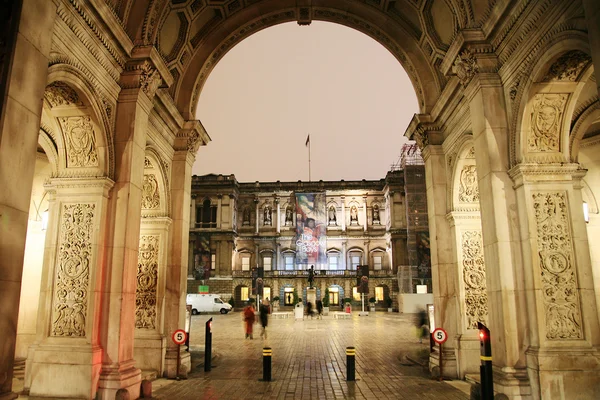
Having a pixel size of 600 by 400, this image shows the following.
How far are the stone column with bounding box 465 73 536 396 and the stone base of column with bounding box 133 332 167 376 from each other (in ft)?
25.4

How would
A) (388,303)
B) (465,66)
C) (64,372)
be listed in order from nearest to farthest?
1. (64,372)
2. (465,66)
3. (388,303)

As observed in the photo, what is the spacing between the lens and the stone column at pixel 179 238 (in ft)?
38.6

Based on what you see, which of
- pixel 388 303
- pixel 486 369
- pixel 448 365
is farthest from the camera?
pixel 388 303

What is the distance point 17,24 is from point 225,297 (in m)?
49.2

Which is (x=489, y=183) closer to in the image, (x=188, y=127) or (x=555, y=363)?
(x=555, y=363)

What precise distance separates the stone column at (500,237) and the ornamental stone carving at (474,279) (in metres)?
2.77

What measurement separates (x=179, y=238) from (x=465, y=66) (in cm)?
848

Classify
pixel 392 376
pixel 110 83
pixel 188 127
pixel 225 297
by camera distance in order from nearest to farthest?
pixel 110 83, pixel 392 376, pixel 188 127, pixel 225 297

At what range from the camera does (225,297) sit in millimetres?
52844

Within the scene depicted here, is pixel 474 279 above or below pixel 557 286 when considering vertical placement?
above

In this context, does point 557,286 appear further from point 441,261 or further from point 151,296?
point 151,296

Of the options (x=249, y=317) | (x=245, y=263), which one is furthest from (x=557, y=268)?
(x=245, y=263)

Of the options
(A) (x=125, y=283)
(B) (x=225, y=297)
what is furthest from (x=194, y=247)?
(A) (x=125, y=283)

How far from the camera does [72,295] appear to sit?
8.52m
